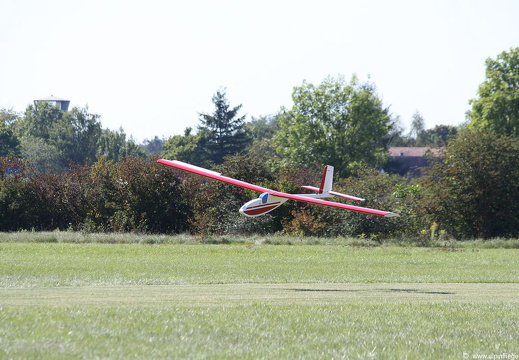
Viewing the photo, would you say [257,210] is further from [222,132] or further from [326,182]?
[222,132]

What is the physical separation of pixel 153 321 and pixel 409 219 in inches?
1226

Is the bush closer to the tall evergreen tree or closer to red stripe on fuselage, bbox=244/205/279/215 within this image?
red stripe on fuselage, bbox=244/205/279/215

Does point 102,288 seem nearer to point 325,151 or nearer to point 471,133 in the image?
point 471,133

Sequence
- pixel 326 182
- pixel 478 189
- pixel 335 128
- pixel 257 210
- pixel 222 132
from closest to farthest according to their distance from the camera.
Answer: pixel 257 210 < pixel 326 182 < pixel 478 189 < pixel 335 128 < pixel 222 132

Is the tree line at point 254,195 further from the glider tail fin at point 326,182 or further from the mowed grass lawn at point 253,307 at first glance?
the glider tail fin at point 326,182

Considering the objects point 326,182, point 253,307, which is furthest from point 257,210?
point 253,307

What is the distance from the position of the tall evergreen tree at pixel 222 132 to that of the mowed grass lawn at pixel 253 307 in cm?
6695

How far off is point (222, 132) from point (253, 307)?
8396 cm

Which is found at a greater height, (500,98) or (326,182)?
(500,98)

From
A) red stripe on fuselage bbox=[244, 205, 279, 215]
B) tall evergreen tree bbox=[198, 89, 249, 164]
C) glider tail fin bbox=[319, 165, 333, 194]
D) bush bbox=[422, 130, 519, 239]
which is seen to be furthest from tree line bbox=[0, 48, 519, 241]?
tall evergreen tree bbox=[198, 89, 249, 164]

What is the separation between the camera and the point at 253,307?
16016 mm

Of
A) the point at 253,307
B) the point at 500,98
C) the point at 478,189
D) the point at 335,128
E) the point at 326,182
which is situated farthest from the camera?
the point at 335,128

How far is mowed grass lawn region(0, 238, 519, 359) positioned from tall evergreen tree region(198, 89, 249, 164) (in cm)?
6695

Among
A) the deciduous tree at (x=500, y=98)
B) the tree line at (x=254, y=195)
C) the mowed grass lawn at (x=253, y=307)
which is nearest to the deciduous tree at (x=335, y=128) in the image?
the deciduous tree at (x=500, y=98)
